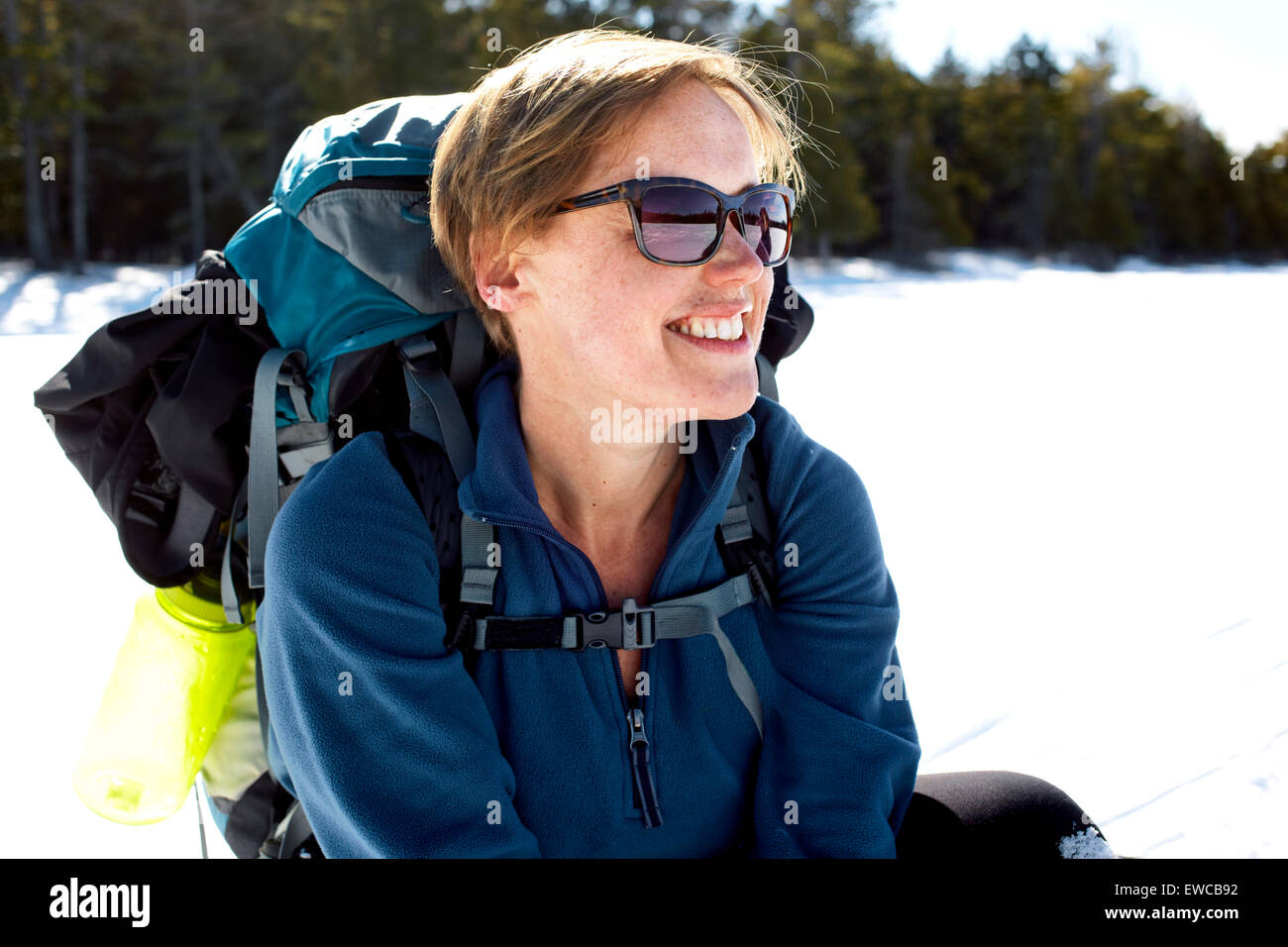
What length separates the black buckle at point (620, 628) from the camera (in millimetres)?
1616

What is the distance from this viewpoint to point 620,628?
1.64 metres

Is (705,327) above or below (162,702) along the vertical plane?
above

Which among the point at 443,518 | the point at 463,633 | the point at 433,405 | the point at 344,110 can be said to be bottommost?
the point at 463,633

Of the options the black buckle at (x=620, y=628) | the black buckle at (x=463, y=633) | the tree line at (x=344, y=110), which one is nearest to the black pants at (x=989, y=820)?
the black buckle at (x=620, y=628)

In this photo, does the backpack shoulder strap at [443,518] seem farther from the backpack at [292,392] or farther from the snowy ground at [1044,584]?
the snowy ground at [1044,584]

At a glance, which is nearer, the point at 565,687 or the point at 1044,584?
the point at 565,687

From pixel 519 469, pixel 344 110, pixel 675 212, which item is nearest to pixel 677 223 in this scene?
pixel 675 212

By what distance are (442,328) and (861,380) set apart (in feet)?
26.2

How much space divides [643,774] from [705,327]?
780 millimetres

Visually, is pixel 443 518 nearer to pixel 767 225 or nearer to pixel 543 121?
pixel 543 121

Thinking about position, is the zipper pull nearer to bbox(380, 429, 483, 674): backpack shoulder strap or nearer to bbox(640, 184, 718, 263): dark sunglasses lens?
bbox(380, 429, 483, 674): backpack shoulder strap

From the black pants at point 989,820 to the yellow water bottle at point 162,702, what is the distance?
143cm

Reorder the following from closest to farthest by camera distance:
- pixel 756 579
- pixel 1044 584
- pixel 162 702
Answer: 1. pixel 756 579
2. pixel 162 702
3. pixel 1044 584

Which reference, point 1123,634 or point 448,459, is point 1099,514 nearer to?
point 1123,634
